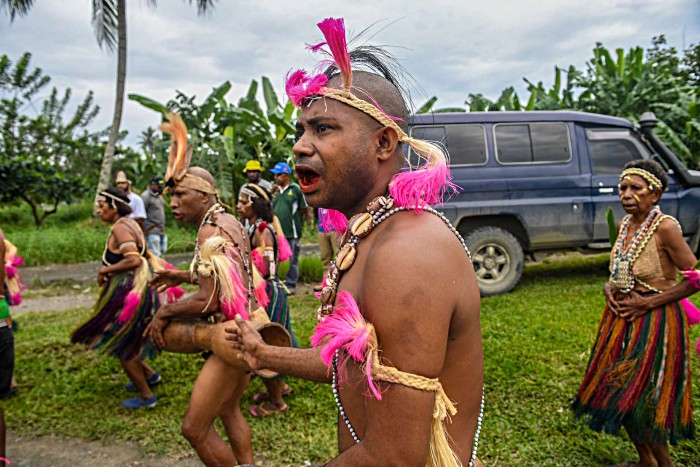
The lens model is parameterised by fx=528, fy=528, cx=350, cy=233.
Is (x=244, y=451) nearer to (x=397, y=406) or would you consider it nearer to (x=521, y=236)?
(x=397, y=406)

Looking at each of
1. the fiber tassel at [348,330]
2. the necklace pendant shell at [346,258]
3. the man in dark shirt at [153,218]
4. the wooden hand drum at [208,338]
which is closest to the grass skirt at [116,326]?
the wooden hand drum at [208,338]

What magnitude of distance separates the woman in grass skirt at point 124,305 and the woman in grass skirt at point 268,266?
3.18 ft

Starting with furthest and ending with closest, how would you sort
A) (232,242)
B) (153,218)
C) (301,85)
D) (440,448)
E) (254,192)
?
(153,218) < (254,192) < (232,242) < (301,85) < (440,448)

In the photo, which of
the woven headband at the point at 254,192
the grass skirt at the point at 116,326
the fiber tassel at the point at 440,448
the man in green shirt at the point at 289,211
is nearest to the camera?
the fiber tassel at the point at 440,448

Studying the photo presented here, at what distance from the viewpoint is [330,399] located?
4449 mm

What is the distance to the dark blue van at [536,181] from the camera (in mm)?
7125

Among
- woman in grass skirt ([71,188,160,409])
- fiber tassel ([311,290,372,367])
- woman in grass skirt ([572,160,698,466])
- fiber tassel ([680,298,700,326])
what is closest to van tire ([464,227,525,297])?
woman in grass skirt ([572,160,698,466])

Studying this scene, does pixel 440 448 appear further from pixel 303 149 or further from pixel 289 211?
pixel 289 211

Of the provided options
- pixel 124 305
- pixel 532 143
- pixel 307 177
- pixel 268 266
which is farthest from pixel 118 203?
pixel 532 143

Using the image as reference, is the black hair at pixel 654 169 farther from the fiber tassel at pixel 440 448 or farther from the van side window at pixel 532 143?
the van side window at pixel 532 143

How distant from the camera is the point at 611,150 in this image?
24.5ft

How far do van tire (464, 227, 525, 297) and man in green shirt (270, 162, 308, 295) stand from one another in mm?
2601

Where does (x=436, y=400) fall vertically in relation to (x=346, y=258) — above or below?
below

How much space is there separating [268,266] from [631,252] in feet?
9.78
